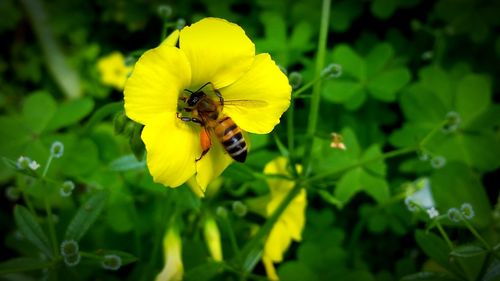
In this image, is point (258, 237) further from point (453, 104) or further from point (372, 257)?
point (453, 104)

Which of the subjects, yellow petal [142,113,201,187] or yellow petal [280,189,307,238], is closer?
yellow petal [142,113,201,187]

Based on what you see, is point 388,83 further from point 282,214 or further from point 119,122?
point 119,122

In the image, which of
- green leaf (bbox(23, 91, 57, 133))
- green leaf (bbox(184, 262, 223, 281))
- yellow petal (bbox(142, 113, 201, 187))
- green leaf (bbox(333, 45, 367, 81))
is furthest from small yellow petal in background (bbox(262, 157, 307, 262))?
green leaf (bbox(23, 91, 57, 133))

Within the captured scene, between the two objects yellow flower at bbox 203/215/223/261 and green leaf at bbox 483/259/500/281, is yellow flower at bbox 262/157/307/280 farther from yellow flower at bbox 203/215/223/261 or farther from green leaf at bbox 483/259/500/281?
green leaf at bbox 483/259/500/281

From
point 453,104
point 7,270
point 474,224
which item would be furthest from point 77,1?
point 474,224

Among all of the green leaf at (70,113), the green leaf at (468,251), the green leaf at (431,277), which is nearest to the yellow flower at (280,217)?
the green leaf at (431,277)
